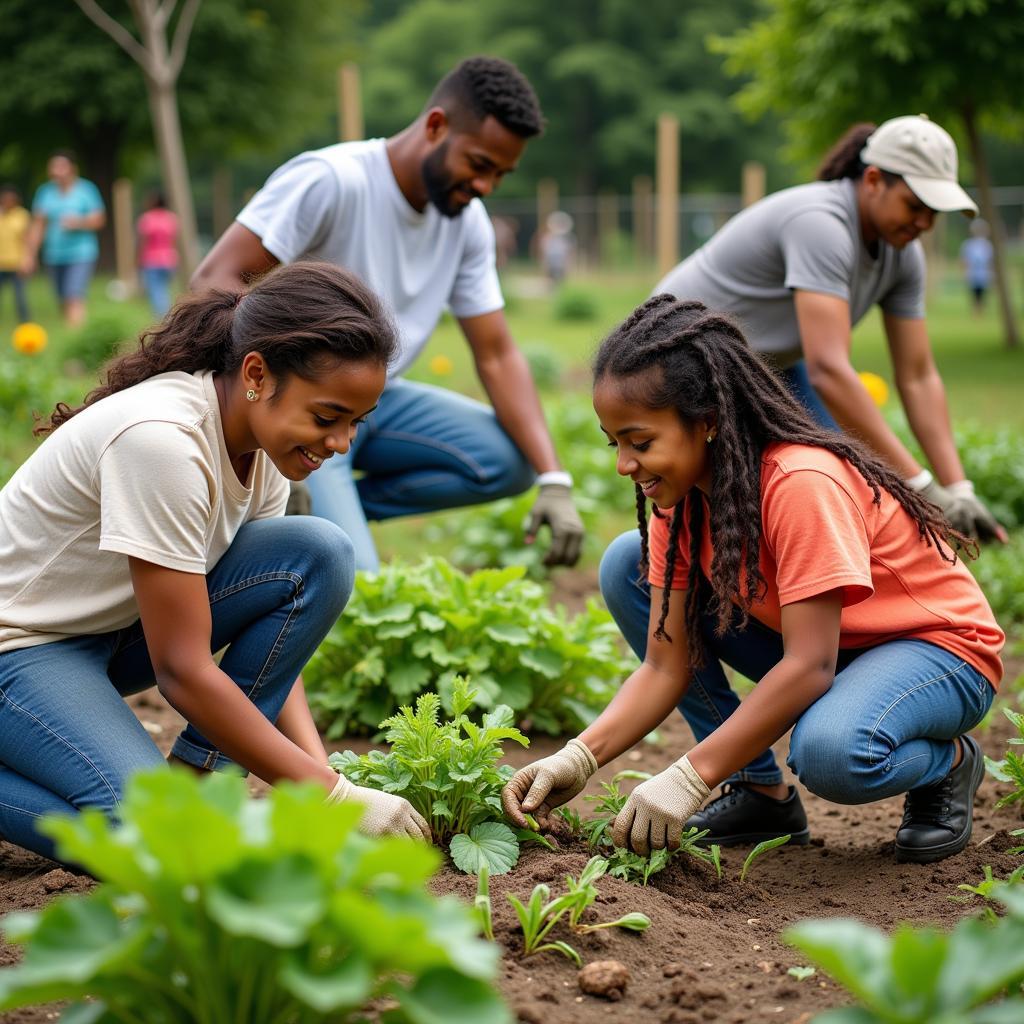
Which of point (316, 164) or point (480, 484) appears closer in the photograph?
point (316, 164)

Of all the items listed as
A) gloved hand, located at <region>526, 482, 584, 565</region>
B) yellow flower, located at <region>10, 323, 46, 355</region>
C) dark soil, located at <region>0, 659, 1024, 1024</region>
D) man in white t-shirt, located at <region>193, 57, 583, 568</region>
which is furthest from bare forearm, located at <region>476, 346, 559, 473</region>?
yellow flower, located at <region>10, 323, 46, 355</region>

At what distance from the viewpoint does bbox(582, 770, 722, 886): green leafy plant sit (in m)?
2.51

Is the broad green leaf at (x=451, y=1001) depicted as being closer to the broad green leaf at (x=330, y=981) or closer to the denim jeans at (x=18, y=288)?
the broad green leaf at (x=330, y=981)

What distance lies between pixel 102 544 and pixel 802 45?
11.2m

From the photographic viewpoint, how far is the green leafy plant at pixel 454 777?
249 cm

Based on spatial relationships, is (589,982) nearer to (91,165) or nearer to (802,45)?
(802,45)

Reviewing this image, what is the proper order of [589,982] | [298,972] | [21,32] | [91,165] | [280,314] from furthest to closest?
[91,165]
[21,32]
[280,314]
[589,982]
[298,972]

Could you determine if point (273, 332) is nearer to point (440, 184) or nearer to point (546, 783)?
point (546, 783)

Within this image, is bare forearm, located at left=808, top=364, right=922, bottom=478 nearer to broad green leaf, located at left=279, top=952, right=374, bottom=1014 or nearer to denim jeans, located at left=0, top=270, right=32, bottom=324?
broad green leaf, located at left=279, top=952, right=374, bottom=1014

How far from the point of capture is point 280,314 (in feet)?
7.86

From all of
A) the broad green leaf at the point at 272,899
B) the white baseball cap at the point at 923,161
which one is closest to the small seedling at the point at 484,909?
the broad green leaf at the point at 272,899

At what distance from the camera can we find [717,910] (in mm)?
2490

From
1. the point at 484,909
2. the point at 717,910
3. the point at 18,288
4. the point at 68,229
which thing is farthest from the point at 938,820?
the point at 18,288

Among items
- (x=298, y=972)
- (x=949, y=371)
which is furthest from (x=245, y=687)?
(x=949, y=371)
